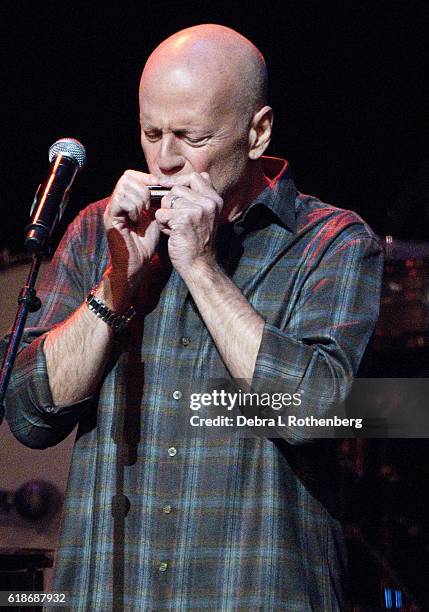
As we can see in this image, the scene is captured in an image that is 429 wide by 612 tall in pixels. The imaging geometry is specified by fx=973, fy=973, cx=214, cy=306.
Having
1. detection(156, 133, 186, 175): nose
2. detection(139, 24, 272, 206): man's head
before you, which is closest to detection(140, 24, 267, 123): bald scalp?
detection(139, 24, 272, 206): man's head

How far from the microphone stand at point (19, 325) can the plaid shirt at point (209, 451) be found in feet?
1.22

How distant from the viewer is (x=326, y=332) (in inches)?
73.2

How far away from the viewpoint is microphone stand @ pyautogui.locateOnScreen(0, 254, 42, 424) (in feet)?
5.04

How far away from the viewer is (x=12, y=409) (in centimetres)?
197

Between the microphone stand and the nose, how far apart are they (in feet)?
1.46

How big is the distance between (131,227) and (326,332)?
0.44m

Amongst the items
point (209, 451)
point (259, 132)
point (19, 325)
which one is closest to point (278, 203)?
point (259, 132)

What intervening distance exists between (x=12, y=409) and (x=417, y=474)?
253 centimetres

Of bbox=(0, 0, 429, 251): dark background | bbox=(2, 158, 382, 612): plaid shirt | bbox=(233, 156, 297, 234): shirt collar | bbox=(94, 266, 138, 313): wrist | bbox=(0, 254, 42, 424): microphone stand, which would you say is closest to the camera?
bbox=(0, 254, 42, 424): microphone stand

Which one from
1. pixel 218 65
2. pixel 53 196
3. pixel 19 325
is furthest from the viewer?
pixel 218 65

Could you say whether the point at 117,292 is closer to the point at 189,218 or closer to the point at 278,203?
the point at 189,218

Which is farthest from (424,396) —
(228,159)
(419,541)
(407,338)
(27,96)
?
(228,159)

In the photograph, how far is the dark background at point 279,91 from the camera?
10.9 feet

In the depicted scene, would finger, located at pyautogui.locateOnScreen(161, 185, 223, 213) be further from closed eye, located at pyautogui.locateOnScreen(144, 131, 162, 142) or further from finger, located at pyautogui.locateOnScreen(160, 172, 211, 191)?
closed eye, located at pyautogui.locateOnScreen(144, 131, 162, 142)
